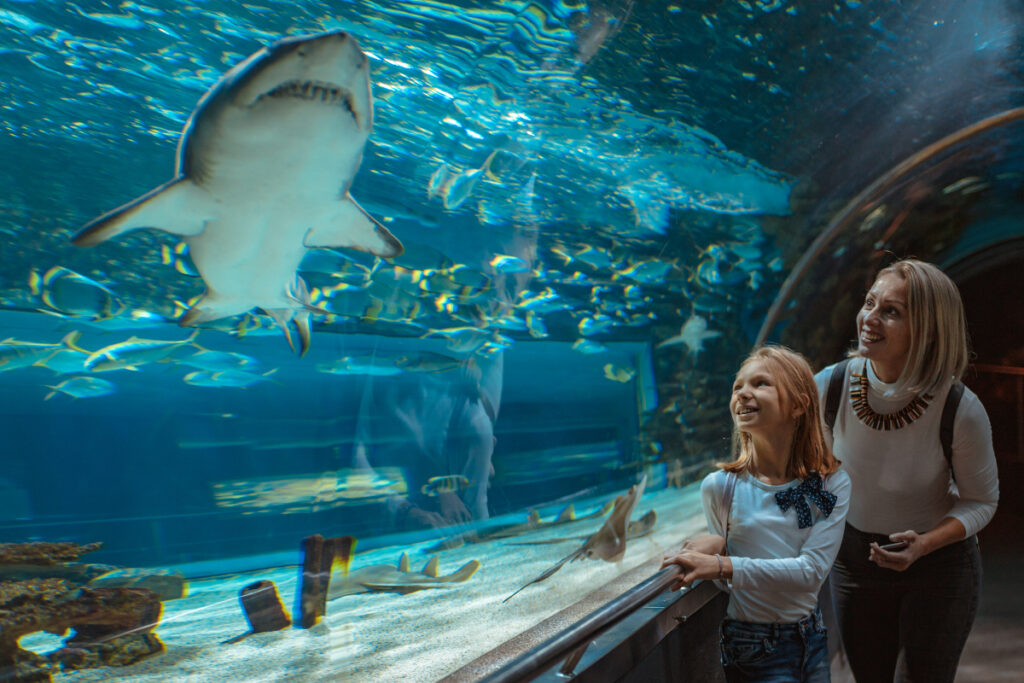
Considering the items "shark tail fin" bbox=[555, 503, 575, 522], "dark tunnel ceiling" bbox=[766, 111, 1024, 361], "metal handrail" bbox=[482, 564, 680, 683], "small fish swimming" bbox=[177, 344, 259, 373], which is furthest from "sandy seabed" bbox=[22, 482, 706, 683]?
"dark tunnel ceiling" bbox=[766, 111, 1024, 361]

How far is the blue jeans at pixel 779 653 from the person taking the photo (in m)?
1.40

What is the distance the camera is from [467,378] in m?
2.35

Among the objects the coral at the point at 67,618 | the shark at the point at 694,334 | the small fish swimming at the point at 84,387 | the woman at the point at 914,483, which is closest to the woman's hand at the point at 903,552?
the woman at the point at 914,483

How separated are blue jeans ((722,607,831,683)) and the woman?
0.29 metres

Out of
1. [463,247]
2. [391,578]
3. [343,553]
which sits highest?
[463,247]

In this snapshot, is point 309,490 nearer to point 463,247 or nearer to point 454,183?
point 463,247

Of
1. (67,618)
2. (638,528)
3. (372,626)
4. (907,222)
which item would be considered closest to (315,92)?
(67,618)

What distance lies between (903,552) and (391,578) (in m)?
1.38

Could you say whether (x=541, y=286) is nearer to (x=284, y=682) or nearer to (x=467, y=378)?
(x=467, y=378)

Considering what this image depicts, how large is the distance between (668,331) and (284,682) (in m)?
2.96

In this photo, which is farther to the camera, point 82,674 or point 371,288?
point 371,288

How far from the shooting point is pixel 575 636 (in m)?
1.59

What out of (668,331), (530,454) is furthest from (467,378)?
(668,331)

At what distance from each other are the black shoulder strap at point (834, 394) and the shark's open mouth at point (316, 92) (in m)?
1.51
